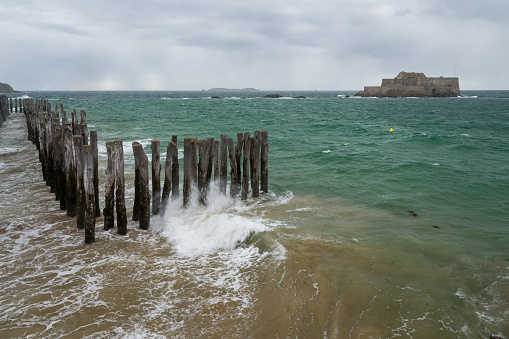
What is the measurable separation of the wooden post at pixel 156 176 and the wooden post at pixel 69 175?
189 centimetres

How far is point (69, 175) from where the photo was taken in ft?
30.1

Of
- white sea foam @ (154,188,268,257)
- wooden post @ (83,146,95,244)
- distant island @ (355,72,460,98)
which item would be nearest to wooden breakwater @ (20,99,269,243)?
wooden post @ (83,146,95,244)

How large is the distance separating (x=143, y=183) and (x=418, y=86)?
136 meters

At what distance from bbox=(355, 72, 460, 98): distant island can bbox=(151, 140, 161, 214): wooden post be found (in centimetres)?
13484

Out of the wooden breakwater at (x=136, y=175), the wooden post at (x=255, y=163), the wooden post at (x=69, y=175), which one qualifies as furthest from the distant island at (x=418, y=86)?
the wooden post at (x=69, y=175)

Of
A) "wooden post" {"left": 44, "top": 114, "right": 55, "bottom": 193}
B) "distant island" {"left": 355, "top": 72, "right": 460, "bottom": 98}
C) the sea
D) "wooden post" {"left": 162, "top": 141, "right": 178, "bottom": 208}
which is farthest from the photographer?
"distant island" {"left": 355, "top": 72, "right": 460, "bottom": 98}

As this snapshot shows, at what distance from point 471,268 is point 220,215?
18.2 feet

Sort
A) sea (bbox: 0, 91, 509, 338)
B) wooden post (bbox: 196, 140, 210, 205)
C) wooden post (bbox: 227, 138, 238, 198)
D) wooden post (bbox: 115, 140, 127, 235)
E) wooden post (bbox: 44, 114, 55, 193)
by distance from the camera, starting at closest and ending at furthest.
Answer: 1. sea (bbox: 0, 91, 509, 338)
2. wooden post (bbox: 115, 140, 127, 235)
3. wooden post (bbox: 196, 140, 210, 205)
4. wooden post (bbox: 227, 138, 238, 198)
5. wooden post (bbox: 44, 114, 55, 193)

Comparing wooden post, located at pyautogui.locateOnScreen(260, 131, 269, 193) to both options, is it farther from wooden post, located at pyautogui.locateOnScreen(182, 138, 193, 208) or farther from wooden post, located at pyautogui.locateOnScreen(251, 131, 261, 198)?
wooden post, located at pyautogui.locateOnScreen(182, 138, 193, 208)

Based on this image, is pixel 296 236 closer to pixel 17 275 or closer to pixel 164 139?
pixel 17 275

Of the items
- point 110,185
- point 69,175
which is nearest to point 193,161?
point 110,185

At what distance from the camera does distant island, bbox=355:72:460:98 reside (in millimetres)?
126375

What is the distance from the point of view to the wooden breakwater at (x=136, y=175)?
8.25 meters

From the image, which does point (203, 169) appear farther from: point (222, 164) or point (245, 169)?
point (245, 169)
